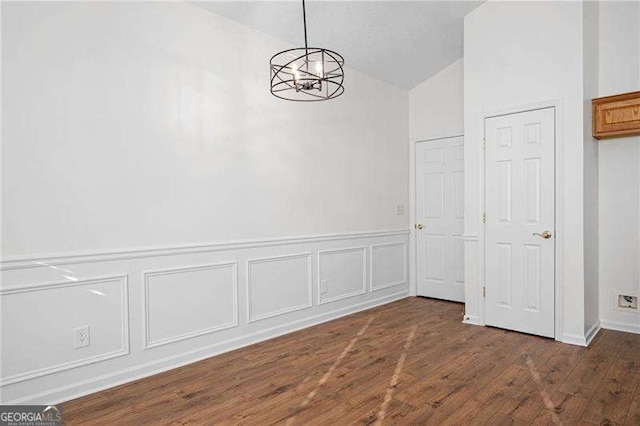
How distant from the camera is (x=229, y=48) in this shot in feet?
12.1

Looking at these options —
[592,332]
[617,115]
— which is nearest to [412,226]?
[592,332]

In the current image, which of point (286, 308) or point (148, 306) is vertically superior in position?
point (148, 306)

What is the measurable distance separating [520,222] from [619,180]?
3.61ft

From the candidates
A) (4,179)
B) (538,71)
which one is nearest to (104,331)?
(4,179)

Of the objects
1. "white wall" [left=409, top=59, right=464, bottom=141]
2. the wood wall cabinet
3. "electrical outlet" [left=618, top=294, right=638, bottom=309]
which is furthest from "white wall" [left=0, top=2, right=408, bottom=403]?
"electrical outlet" [left=618, top=294, right=638, bottom=309]

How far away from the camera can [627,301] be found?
4086mm

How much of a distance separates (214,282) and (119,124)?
1.48 metres

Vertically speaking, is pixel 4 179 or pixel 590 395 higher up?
pixel 4 179

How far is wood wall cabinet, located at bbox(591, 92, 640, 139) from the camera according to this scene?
3758 millimetres

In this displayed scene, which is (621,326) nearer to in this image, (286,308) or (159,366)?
(286,308)

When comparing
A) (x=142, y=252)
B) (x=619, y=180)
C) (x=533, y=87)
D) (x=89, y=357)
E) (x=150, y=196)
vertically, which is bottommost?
(x=89, y=357)

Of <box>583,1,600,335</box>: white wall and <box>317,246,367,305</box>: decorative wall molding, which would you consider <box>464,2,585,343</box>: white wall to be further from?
<box>317,246,367,305</box>: decorative wall molding

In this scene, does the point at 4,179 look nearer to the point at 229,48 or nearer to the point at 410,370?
the point at 229,48

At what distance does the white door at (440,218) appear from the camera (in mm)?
5332
